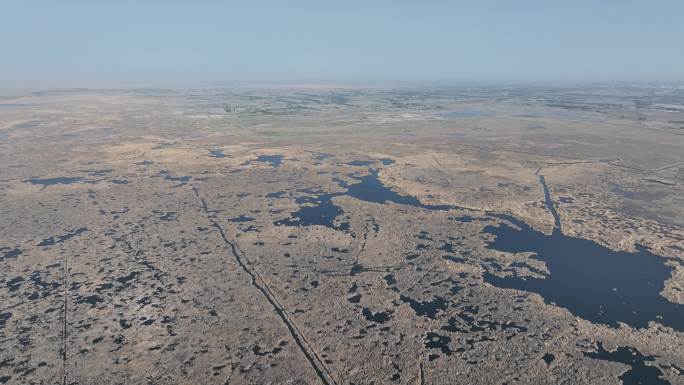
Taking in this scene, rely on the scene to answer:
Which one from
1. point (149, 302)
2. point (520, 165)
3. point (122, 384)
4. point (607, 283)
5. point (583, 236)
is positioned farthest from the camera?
point (520, 165)

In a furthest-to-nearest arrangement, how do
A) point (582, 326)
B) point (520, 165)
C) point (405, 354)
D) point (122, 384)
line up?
point (520, 165) → point (582, 326) → point (405, 354) → point (122, 384)

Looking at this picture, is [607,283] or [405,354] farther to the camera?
[607,283]

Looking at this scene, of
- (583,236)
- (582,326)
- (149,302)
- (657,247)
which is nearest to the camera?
(582,326)

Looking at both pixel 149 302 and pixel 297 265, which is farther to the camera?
pixel 297 265

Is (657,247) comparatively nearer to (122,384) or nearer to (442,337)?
(442,337)

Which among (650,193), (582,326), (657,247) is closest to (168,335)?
(582,326)

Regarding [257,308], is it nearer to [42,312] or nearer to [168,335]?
[168,335]

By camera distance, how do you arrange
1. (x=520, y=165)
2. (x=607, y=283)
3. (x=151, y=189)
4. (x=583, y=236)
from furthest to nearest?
1. (x=520, y=165)
2. (x=151, y=189)
3. (x=583, y=236)
4. (x=607, y=283)

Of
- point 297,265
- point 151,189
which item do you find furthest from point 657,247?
point 151,189
